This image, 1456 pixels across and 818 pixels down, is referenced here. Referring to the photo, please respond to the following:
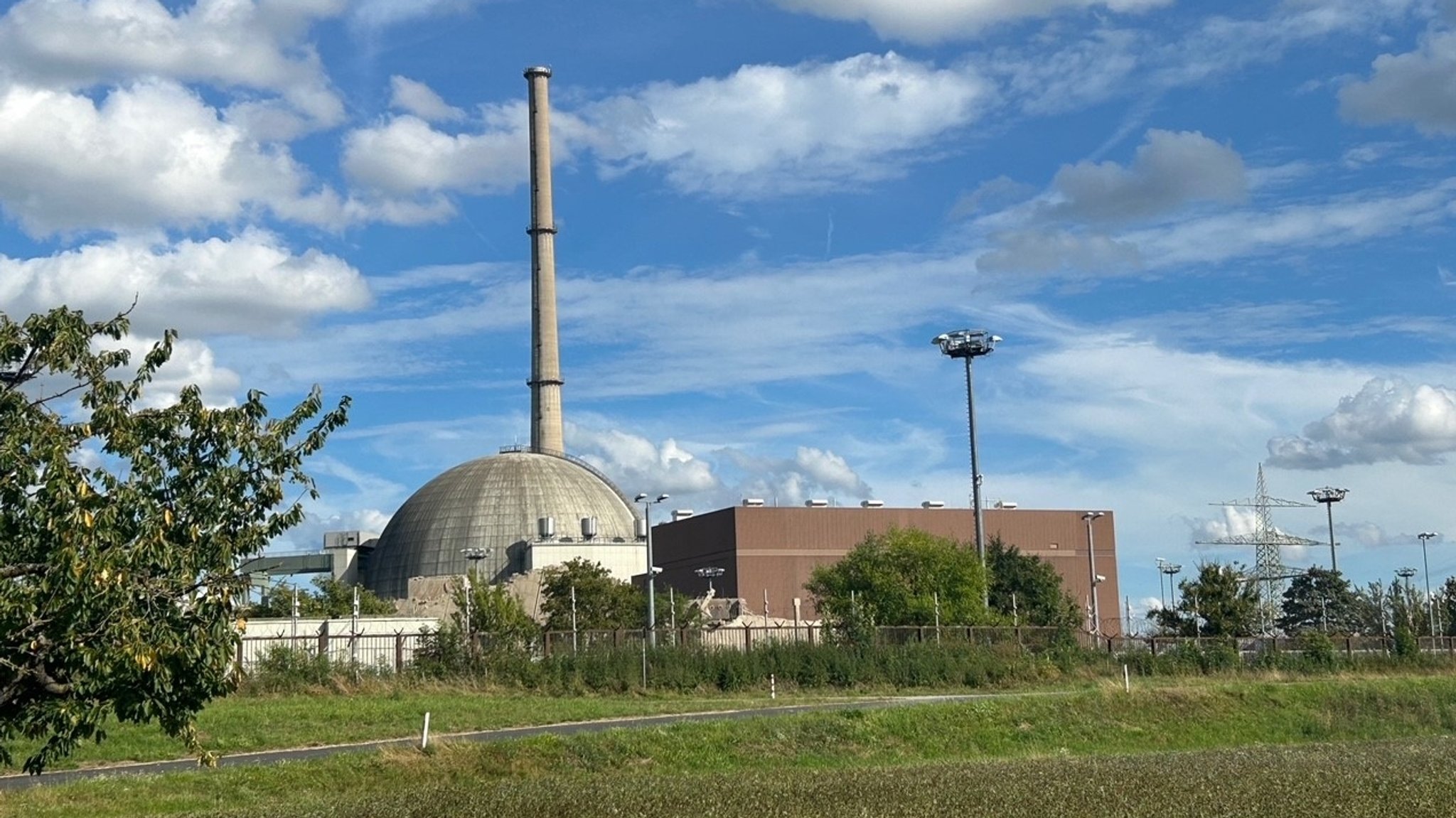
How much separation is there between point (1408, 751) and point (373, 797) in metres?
19.7

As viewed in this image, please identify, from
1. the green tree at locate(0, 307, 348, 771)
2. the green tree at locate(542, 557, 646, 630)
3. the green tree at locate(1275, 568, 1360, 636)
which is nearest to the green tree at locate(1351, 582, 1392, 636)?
the green tree at locate(1275, 568, 1360, 636)

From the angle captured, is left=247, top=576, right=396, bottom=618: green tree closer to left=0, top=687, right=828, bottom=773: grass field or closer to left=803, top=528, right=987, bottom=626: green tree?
left=803, top=528, right=987, bottom=626: green tree

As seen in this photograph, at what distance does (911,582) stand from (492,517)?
5289 centimetres

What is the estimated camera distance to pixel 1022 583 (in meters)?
99.9

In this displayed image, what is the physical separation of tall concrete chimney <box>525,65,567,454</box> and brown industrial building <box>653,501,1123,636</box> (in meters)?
16.4

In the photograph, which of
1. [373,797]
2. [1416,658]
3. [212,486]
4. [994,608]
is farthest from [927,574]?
[212,486]

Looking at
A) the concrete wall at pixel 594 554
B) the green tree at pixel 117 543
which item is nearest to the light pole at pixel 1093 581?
the concrete wall at pixel 594 554

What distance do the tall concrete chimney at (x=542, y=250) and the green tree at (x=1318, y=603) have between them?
5979 cm

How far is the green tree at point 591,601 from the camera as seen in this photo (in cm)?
8912

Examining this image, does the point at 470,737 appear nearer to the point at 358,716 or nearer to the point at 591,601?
the point at 358,716

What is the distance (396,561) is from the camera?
13388cm

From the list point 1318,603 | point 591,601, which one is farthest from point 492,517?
point 1318,603

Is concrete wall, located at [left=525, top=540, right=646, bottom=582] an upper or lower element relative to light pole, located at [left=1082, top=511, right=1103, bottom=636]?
upper

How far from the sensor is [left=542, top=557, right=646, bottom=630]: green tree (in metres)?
89.1
